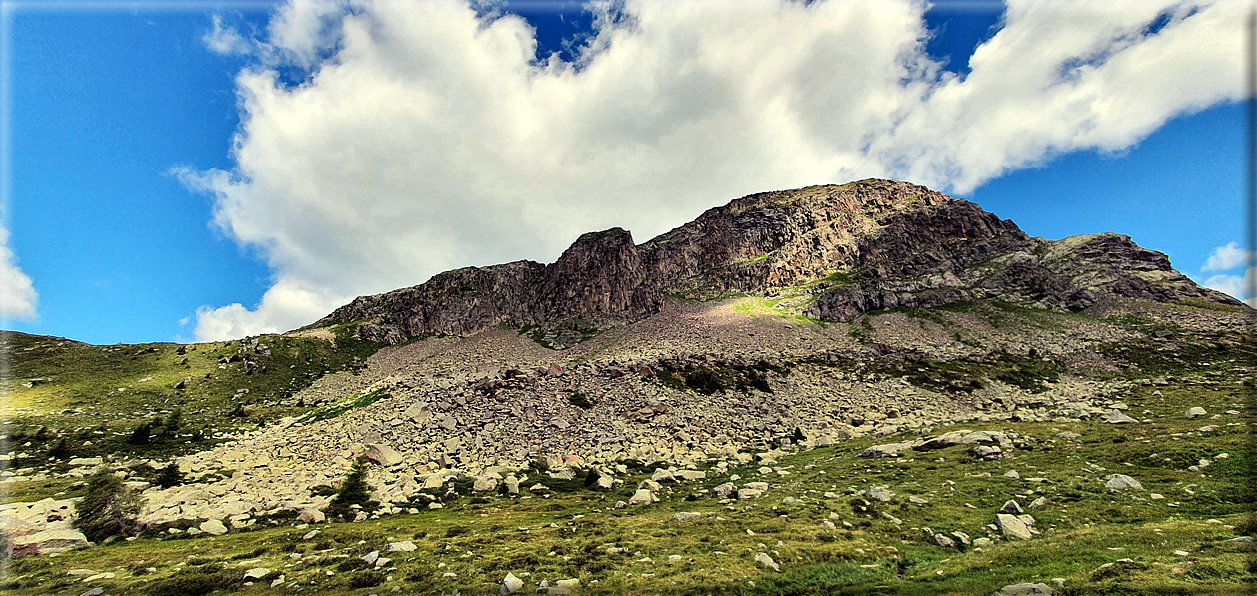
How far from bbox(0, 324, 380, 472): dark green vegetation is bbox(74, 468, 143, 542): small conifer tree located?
522 inches

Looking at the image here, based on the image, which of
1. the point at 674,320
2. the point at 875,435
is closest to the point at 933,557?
the point at 875,435

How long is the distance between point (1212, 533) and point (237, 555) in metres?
31.1

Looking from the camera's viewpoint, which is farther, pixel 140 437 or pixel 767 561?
pixel 140 437

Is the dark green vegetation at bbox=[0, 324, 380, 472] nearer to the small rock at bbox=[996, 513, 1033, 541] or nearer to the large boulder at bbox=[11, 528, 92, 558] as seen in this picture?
the large boulder at bbox=[11, 528, 92, 558]

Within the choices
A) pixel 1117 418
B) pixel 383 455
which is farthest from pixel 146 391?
pixel 1117 418

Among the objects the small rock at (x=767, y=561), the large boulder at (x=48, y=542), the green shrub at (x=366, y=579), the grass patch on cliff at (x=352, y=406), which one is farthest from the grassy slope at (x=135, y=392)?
the small rock at (x=767, y=561)

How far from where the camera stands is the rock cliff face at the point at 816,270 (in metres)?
90.6

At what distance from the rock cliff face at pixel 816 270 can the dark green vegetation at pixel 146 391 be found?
26.1 m

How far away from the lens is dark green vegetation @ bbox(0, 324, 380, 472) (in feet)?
114

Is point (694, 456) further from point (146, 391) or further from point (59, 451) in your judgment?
point (146, 391)

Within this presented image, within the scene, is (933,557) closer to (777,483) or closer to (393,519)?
(777,483)

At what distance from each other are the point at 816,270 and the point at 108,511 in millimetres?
124764

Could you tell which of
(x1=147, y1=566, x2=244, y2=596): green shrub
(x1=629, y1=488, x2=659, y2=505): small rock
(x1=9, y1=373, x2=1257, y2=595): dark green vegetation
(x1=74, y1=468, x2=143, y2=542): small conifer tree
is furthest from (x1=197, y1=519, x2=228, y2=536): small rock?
(x1=629, y1=488, x2=659, y2=505): small rock

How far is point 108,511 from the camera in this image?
19875 mm
